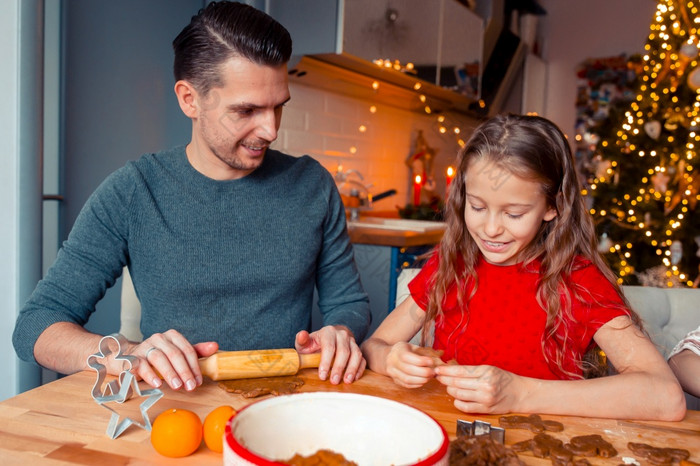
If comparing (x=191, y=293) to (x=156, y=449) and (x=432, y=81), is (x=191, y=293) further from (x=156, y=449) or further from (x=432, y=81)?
(x=432, y=81)

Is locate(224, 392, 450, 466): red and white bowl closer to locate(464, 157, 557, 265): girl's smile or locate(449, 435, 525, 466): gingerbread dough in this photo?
locate(449, 435, 525, 466): gingerbread dough

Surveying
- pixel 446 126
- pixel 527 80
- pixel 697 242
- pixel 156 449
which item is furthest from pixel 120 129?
pixel 527 80

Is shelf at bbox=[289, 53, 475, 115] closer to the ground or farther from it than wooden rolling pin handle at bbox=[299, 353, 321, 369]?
farther from it

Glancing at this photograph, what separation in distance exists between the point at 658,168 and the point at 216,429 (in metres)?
3.53

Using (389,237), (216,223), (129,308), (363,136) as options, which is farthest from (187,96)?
(363,136)

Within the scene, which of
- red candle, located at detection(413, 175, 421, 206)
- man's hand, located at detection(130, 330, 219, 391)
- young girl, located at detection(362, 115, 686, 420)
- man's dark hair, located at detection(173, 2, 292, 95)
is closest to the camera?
man's hand, located at detection(130, 330, 219, 391)

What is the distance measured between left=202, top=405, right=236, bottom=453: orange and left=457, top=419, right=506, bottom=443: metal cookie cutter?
29cm

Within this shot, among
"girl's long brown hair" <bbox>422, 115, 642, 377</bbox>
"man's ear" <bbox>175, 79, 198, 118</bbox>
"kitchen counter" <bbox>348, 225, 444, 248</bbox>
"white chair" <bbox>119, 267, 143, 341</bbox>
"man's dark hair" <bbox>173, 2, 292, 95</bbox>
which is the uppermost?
"man's dark hair" <bbox>173, 2, 292, 95</bbox>

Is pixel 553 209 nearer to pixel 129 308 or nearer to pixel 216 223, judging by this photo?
pixel 216 223

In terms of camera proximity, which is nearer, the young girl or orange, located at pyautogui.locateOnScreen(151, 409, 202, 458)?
orange, located at pyautogui.locateOnScreen(151, 409, 202, 458)

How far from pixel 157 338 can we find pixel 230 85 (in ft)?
1.98

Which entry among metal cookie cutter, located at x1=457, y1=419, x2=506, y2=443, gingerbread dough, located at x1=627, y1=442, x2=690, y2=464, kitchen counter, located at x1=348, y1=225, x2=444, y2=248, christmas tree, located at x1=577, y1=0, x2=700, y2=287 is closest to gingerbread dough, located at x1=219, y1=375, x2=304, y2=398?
metal cookie cutter, located at x1=457, y1=419, x2=506, y2=443

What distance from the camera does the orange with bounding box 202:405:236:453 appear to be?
701 millimetres

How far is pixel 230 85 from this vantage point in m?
1.28
